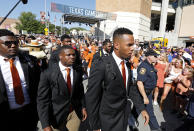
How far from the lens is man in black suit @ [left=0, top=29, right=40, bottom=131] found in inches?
80.5

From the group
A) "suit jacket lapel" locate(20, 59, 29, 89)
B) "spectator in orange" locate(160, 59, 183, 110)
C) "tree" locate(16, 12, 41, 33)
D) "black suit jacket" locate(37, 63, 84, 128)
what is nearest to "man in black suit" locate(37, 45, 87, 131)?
"black suit jacket" locate(37, 63, 84, 128)

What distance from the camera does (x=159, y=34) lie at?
3509 centimetres

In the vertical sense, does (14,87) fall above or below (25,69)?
below

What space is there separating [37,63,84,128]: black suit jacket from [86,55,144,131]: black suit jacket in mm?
574

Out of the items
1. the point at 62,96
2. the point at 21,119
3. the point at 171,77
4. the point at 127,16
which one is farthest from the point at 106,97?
the point at 127,16

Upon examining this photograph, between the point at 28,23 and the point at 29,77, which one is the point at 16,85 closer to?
the point at 29,77

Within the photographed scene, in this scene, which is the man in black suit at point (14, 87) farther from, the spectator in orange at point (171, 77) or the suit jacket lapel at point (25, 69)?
the spectator in orange at point (171, 77)

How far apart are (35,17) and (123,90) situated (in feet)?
213

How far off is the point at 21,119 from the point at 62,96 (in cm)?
73

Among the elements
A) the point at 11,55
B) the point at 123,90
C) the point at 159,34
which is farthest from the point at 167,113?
the point at 159,34

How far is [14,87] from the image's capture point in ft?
6.85

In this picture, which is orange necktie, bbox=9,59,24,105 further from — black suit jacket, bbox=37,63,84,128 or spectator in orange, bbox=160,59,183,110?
spectator in orange, bbox=160,59,183,110

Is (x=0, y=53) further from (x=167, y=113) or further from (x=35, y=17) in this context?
(x=35, y=17)

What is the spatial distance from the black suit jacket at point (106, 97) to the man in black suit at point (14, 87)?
1.08 meters
